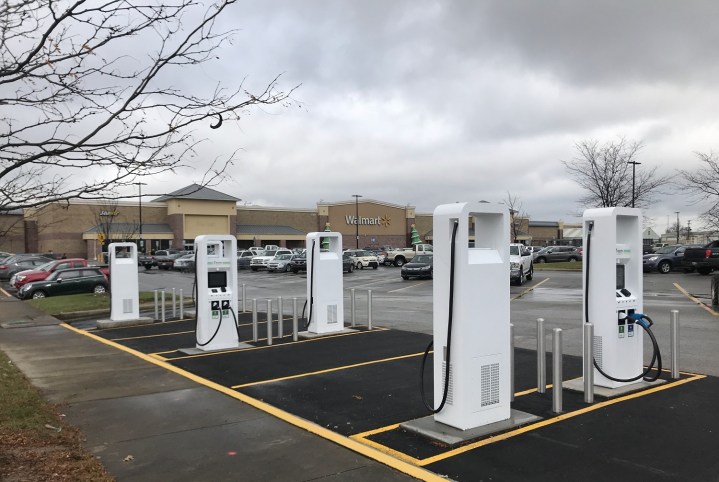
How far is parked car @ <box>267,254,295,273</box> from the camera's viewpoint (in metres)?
45.6

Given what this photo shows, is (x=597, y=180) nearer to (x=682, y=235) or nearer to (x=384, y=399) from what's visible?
(x=384, y=399)

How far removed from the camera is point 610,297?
6977mm

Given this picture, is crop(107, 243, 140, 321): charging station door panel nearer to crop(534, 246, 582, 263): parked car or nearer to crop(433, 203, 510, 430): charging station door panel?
crop(433, 203, 510, 430): charging station door panel

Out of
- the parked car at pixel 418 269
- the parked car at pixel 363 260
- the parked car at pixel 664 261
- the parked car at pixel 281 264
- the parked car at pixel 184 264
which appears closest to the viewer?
the parked car at pixel 418 269

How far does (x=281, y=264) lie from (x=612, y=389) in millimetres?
39808

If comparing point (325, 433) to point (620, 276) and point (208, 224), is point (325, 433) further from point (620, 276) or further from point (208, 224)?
point (208, 224)

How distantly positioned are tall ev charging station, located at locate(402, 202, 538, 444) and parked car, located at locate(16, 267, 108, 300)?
22.7m

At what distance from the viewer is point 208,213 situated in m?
71.8

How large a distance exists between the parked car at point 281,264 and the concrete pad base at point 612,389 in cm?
3835

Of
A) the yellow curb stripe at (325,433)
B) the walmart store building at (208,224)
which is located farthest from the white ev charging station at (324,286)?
the walmart store building at (208,224)

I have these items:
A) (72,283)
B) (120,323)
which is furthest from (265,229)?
(120,323)

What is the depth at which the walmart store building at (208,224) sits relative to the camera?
65438mm

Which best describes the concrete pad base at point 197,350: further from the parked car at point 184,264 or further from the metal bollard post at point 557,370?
the parked car at point 184,264

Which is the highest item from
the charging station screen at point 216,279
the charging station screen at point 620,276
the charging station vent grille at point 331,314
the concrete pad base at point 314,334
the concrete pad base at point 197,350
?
the charging station screen at point 620,276
